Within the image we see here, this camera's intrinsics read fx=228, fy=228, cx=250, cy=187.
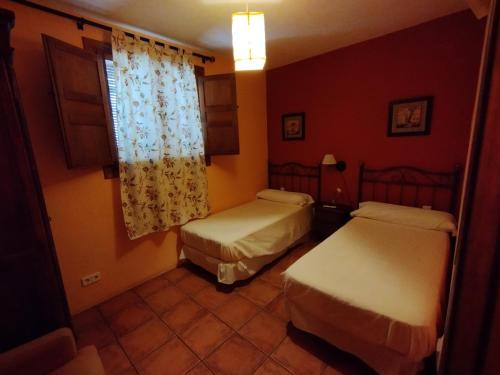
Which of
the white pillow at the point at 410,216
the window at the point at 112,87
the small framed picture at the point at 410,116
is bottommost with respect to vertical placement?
the white pillow at the point at 410,216

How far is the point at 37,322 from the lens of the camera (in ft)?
4.09

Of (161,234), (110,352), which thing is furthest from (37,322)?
(161,234)

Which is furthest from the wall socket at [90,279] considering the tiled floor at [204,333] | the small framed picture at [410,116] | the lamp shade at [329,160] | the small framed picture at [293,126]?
the small framed picture at [410,116]

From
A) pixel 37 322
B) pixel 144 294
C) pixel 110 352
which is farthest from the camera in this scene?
pixel 144 294

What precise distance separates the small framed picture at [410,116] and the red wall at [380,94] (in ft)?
0.20

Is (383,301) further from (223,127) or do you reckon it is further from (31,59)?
(31,59)

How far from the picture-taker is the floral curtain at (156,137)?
2.16 metres

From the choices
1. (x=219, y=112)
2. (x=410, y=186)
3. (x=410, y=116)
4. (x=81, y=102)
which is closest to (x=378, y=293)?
(x=410, y=186)

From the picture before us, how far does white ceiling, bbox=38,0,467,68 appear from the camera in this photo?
1.91m

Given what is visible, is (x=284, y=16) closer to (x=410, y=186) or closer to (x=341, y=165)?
(x=341, y=165)

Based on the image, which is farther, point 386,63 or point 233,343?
point 386,63

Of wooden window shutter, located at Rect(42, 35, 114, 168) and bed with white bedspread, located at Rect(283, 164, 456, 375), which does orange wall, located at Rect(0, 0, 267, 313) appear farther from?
bed with white bedspread, located at Rect(283, 164, 456, 375)

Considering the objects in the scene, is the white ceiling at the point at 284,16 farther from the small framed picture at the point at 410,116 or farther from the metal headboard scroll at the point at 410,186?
the metal headboard scroll at the point at 410,186

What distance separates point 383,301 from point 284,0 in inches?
91.6
